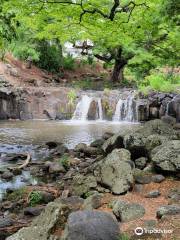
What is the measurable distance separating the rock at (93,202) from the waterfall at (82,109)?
15.9m

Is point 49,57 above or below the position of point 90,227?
above

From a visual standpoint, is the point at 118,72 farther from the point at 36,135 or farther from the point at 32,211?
the point at 32,211

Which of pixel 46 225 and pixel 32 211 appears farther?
pixel 32 211

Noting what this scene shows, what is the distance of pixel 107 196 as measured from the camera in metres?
7.38

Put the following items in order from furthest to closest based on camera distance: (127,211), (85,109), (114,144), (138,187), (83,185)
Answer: (85,109) < (114,144) < (83,185) < (138,187) < (127,211)

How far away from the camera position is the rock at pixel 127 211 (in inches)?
234

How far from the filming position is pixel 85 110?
2314 centimetres

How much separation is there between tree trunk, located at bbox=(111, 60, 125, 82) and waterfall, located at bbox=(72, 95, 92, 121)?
6.38 meters

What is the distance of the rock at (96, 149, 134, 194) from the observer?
7.59 m

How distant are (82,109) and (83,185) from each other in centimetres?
1527

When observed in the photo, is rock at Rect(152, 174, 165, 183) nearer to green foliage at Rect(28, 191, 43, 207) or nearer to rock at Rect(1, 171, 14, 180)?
green foliage at Rect(28, 191, 43, 207)

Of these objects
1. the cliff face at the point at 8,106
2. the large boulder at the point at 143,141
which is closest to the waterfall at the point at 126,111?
the cliff face at the point at 8,106

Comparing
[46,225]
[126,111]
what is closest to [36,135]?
[126,111]

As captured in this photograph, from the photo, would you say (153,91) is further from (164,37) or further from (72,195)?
(72,195)
